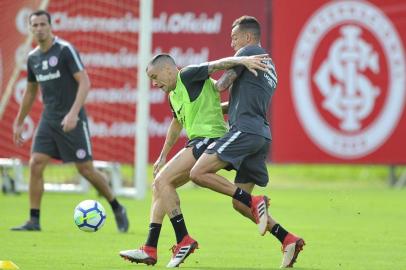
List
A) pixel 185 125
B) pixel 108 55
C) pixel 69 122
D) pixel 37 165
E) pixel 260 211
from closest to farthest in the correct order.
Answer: pixel 260 211
pixel 185 125
pixel 69 122
pixel 37 165
pixel 108 55

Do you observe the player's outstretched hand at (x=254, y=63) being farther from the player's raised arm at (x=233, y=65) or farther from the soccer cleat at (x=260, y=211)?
the soccer cleat at (x=260, y=211)

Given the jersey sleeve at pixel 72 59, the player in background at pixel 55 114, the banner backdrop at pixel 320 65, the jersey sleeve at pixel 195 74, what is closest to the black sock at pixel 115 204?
the player in background at pixel 55 114

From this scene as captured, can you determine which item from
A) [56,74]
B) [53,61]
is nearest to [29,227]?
[56,74]

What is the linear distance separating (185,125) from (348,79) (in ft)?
43.6

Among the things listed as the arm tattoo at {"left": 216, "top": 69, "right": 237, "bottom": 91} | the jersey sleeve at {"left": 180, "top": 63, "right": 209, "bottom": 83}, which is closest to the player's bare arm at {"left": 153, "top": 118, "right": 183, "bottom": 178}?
the jersey sleeve at {"left": 180, "top": 63, "right": 209, "bottom": 83}

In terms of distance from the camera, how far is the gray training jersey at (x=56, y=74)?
13.6 m

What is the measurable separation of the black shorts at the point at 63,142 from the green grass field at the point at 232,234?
3.13 feet

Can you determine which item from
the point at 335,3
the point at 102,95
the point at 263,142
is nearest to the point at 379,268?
the point at 263,142

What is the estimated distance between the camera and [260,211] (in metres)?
9.35

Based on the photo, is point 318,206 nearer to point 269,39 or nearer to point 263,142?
point 269,39

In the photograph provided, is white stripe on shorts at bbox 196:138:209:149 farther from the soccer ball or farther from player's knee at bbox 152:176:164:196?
the soccer ball

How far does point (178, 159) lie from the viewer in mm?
9828

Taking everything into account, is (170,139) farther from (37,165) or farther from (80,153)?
(37,165)

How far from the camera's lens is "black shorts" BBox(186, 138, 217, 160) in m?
9.83
